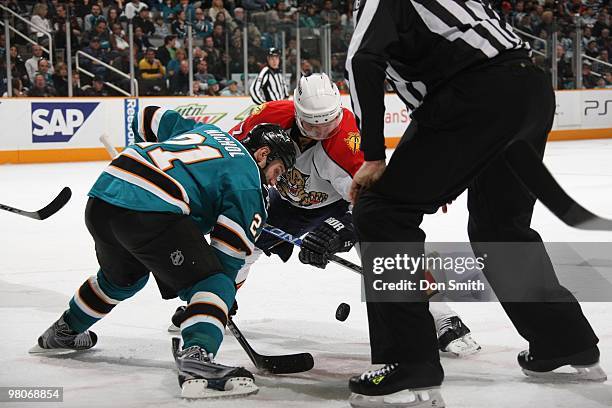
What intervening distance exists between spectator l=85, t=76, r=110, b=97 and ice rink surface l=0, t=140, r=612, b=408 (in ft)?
17.0

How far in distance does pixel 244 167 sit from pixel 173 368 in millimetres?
609

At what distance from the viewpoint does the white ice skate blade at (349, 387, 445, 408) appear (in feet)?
7.28

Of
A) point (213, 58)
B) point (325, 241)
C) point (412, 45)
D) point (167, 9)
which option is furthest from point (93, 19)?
point (412, 45)

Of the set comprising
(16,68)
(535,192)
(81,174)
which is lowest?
(81,174)

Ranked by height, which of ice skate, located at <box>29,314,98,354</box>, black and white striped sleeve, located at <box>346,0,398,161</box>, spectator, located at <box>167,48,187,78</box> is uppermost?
black and white striped sleeve, located at <box>346,0,398,161</box>

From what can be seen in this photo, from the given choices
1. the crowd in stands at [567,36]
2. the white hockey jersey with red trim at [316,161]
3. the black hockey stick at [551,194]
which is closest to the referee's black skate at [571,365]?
the black hockey stick at [551,194]

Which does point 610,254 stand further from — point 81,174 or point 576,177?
point 81,174

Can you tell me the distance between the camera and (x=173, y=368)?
8.75 ft

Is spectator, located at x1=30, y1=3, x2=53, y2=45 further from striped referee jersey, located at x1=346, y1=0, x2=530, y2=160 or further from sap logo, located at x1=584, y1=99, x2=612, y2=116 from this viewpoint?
striped referee jersey, located at x1=346, y1=0, x2=530, y2=160

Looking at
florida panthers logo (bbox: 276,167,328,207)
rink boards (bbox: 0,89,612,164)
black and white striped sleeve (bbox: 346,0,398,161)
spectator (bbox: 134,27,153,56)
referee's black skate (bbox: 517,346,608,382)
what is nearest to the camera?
black and white striped sleeve (bbox: 346,0,398,161)

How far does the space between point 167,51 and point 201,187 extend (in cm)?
851

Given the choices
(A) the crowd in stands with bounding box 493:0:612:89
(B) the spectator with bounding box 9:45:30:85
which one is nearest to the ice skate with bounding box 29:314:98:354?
(B) the spectator with bounding box 9:45:30:85

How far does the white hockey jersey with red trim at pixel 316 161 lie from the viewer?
315 cm

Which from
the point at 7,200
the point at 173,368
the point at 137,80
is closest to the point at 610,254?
the point at 173,368
